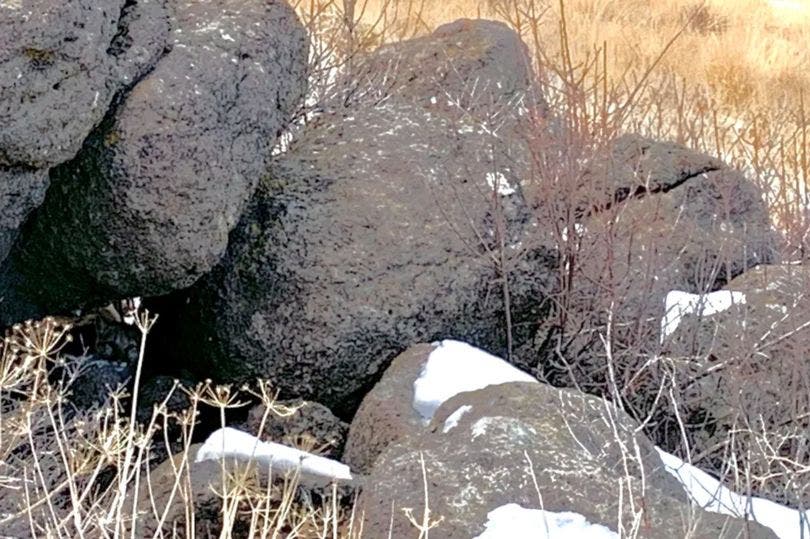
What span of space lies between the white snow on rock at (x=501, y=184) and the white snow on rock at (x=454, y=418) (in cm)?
166

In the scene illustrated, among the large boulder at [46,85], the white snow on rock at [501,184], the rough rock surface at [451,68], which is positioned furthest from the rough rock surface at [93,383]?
the rough rock surface at [451,68]

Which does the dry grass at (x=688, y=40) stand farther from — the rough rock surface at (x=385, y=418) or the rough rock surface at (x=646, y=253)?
the rough rock surface at (x=385, y=418)

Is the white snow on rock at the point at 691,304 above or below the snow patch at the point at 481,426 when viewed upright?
below

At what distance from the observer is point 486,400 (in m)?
3.57

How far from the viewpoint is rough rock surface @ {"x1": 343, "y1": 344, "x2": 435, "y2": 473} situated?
4.09 metres

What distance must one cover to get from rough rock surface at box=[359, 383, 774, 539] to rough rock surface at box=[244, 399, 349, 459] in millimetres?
1131

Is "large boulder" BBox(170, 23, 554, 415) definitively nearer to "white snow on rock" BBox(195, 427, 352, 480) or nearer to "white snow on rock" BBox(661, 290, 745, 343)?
"white snow on rock" BBox(661, 290, 745, 343)

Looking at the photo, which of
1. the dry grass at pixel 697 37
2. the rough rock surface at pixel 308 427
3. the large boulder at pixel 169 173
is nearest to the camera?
the large boulder at pixel 169 173

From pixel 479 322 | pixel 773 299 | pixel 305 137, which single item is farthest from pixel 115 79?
pixel 773 299

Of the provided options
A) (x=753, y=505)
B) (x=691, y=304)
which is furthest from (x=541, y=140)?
(x=753, y=505)

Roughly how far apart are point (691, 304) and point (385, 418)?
179 cm

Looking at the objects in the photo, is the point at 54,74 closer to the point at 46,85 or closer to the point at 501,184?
the point at 46,85

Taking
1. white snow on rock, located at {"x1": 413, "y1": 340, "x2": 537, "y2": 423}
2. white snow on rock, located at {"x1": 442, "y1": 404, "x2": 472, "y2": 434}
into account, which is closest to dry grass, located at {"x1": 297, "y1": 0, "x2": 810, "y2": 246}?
white snow on rock, located at {"x1": 413, "y1": 340, "x2": 537, "y2": 423}

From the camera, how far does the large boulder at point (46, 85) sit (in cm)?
368
